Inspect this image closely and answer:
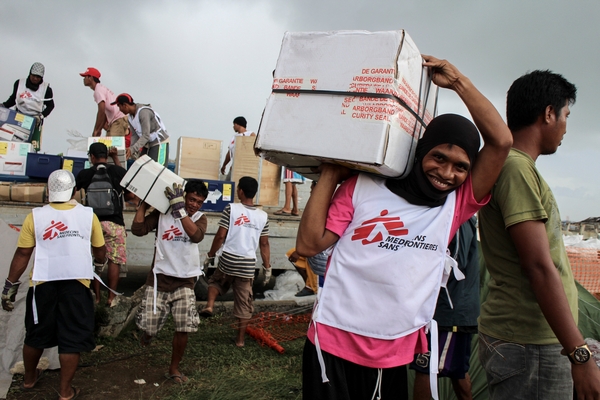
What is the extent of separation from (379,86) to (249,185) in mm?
4238

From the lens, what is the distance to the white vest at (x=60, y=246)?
4.04 meters

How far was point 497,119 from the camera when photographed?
77.5 inches

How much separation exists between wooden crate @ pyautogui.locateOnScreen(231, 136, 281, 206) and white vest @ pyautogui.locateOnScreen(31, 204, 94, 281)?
214 inches

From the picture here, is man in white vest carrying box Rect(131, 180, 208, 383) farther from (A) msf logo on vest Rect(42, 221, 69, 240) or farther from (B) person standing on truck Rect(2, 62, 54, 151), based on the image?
(B) person standing on truck Rect(2, 62, 54, 151)

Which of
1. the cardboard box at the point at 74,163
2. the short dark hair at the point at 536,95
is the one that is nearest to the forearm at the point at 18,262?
the short dark hair at the point at 536,95

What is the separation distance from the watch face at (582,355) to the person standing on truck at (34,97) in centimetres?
977

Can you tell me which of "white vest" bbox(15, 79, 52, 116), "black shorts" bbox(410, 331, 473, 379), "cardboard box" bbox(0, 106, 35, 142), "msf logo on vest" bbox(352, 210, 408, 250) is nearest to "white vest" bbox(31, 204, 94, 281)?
"black shorts" bbox(410, 331, 473, 379)

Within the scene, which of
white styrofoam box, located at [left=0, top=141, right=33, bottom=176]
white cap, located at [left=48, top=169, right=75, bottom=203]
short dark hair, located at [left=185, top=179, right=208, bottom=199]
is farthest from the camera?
white styrofoam box, located at [left=0, top=141, right=33, bottom=176]

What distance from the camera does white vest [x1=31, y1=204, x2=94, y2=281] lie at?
13.3 feet

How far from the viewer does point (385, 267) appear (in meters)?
1.93

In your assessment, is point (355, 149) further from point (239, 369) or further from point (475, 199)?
point (239, 369)

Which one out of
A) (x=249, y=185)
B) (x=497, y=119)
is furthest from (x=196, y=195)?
(x=497, y=119)

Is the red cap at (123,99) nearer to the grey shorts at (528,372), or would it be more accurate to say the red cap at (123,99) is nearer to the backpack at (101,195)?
the backpack at (101,195)

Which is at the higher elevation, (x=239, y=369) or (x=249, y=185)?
(x=249, y=185)
